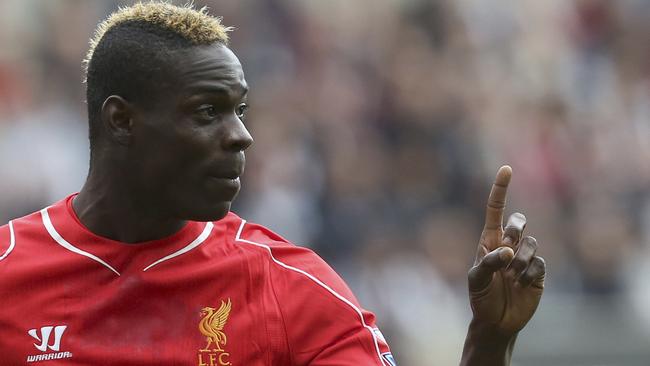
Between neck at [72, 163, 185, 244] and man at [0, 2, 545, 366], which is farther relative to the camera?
neck at [72, 163, 185, 244]

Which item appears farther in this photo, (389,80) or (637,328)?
(389,80)

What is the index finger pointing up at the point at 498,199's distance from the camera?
4.36 meters

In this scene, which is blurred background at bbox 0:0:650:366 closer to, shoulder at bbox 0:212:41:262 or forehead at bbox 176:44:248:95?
shoulder at bbox 0:212:41:262

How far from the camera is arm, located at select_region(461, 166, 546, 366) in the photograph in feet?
14.3

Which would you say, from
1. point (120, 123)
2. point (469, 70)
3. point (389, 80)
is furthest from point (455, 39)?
point (120, 123)

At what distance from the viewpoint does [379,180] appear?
10547 millimetres

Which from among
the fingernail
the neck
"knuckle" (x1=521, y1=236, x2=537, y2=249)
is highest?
"knuckle" (x1=521, y1=236, x2=537, y2=249)

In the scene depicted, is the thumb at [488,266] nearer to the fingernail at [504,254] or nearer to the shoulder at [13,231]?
the fingernail at [504,254]

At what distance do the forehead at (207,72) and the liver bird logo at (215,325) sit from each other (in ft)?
2.36

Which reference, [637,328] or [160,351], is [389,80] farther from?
[160,351]

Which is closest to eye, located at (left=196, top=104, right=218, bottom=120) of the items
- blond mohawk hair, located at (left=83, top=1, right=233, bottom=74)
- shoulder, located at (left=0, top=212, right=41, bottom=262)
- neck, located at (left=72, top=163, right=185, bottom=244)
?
blond mohawk hair, located at (left=83, top=1, right=233, bottom=74)

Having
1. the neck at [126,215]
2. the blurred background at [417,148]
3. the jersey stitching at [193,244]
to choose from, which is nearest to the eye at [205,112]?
the neck at [126,215]

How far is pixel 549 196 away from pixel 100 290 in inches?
289

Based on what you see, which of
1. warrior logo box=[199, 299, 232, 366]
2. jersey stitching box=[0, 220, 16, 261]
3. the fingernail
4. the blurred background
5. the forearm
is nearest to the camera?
the fingernail
